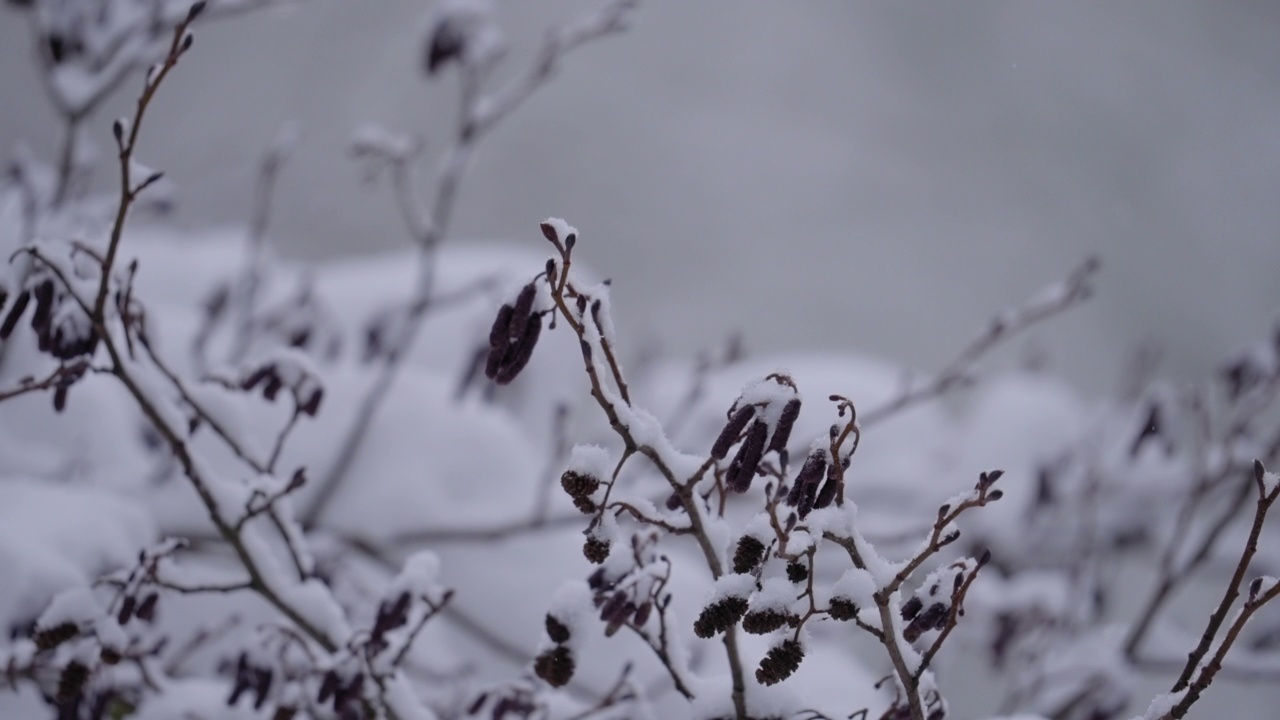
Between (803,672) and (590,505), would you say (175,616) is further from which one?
(590,505)

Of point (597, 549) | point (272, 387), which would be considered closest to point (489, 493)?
point (272, 387)

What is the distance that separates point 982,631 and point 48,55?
2506 mm

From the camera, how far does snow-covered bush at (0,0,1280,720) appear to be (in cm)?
59

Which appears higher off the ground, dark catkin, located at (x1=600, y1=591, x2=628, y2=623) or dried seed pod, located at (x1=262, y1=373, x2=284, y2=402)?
dried seed pod, located at (x1=262, y1=373, x2=284, y2=402)

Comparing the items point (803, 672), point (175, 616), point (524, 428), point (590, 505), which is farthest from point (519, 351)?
point (524, 428)

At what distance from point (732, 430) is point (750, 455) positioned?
20mm

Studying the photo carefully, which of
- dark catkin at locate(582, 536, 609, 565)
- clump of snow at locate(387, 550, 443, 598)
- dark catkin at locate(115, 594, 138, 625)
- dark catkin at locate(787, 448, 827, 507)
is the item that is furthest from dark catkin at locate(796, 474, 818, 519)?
dark catkin at locate(115, 594, 138, 625)

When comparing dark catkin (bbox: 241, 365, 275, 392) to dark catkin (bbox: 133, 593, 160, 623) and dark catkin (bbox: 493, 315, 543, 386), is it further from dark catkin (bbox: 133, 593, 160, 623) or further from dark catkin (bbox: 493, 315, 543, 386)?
dark catkin (bbox: 493, 315, 543, 386)

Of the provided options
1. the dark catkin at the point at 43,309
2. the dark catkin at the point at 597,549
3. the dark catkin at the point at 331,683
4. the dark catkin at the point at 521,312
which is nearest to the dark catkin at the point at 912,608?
the dark catkin at the point at 597,549

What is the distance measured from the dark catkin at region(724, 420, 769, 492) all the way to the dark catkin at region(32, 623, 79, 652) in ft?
1.87

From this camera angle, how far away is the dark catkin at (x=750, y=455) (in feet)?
1.82

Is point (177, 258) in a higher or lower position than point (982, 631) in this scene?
higher

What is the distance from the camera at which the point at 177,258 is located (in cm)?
323

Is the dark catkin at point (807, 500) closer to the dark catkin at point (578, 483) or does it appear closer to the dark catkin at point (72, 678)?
the dark catkin at point (578, 483)
